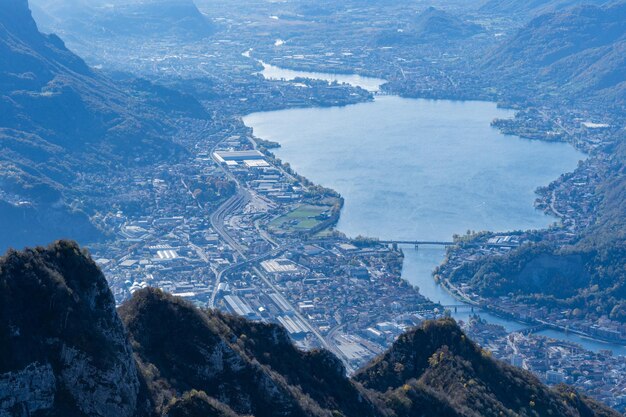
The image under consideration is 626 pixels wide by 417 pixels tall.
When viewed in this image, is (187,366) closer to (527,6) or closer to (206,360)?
(206,360)

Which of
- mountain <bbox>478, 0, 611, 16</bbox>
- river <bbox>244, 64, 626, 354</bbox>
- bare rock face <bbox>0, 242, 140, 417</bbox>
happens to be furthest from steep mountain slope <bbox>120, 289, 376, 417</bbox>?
mountain <bbox>478, 0, 611, 16</bbox>

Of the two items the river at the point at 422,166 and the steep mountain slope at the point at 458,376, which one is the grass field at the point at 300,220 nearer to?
the river at the point at 422,166

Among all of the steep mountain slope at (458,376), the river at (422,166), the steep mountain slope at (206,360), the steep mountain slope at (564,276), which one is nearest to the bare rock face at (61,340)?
the steep mountain slope at (206,360)

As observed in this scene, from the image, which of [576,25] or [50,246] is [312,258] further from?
[576,25]

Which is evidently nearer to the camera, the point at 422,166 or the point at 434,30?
the point at 422,166

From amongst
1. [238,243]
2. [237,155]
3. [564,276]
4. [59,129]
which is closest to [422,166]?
[237,155]
